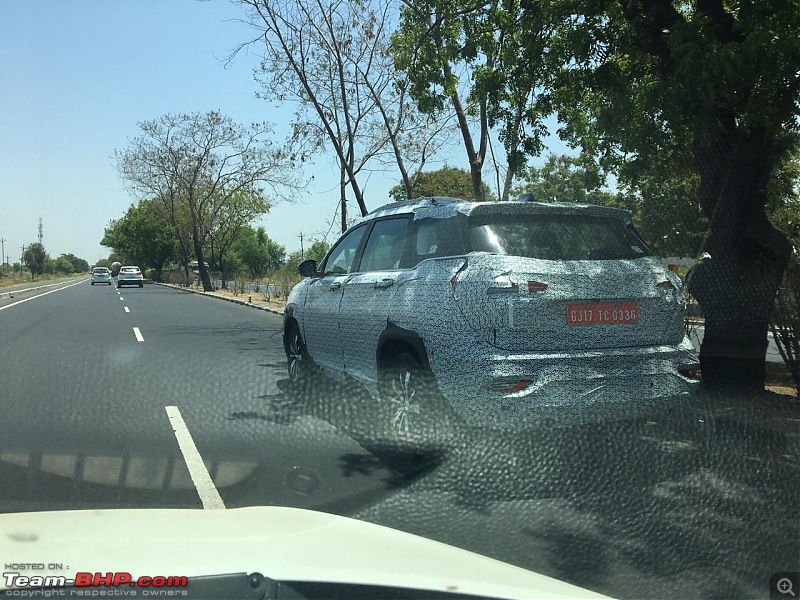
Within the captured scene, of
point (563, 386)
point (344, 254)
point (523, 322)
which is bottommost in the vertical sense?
point (563, 386)

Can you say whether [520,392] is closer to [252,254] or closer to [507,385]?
[507,385]

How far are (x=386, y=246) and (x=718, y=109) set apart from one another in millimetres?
3922

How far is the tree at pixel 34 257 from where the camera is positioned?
12131 centimetres

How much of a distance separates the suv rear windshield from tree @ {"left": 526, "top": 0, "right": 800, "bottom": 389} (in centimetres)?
216

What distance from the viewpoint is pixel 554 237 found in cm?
519

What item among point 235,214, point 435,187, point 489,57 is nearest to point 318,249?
point 235,214

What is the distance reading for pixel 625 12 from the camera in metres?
8.23

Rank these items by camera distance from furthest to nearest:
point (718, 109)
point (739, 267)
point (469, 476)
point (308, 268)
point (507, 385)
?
point (739, 267) < point (308, 268) < point (718, 109) < point (469, 476) < point (507, 385)

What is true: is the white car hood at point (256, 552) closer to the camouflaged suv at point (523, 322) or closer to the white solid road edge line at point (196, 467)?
the white solid road edge line at point (196, 467)

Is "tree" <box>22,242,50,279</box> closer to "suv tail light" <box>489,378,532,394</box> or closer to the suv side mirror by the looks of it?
the suv side mirror

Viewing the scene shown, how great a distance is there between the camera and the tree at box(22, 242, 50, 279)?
398 feet

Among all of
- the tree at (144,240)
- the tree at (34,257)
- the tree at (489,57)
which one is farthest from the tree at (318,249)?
the tree at (34,257)

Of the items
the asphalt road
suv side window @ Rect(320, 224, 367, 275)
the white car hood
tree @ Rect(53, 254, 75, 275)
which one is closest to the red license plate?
the asphalt road

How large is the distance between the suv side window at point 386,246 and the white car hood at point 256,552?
3.38 meters
